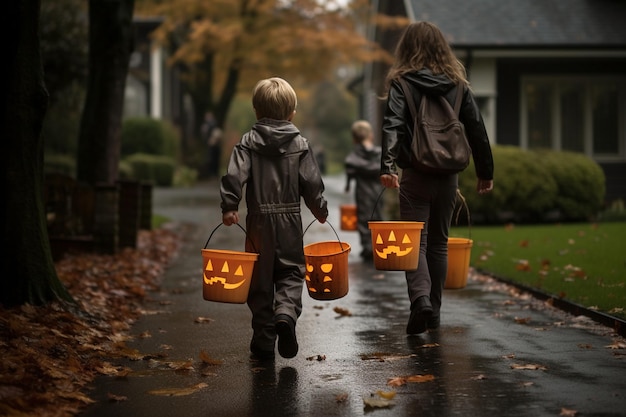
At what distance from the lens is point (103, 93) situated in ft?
47.8

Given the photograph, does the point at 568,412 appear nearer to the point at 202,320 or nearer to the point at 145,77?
the point at 202,320

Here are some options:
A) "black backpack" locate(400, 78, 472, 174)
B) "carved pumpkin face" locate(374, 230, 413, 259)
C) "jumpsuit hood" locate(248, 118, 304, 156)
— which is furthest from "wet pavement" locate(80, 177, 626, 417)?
"jumpsuit hood" locate(248, 118, 304, 156)

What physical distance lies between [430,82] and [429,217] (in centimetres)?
94

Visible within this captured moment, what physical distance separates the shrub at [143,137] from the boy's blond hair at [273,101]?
2571cm

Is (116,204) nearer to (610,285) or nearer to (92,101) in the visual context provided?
(92,101)

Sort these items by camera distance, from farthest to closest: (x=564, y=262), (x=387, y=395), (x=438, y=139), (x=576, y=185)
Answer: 1. (x=576, y=185)
2. (x=564, y=262)
3. (x=438, y=139)
4. (x=387, y=395)

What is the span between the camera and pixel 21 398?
5281mm

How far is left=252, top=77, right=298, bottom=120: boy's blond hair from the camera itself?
6680 mm

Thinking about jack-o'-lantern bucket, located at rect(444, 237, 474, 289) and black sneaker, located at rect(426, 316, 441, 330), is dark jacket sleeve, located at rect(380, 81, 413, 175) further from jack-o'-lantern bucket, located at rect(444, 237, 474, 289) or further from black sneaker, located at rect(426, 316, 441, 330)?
black sneaker, located at rect(426, 316, 441, 330)

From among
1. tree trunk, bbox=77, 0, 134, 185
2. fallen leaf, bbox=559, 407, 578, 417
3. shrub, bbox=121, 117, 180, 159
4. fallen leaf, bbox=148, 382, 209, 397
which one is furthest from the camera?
shrub, bbox=121, 117, 180, 159

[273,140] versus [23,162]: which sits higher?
[273,140]

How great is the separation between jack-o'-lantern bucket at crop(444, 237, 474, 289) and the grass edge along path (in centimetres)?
49

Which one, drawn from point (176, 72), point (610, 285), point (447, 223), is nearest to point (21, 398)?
point (447, 223)

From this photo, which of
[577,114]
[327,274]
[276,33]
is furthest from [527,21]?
[327,274]
